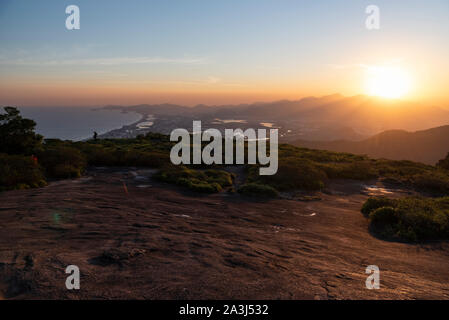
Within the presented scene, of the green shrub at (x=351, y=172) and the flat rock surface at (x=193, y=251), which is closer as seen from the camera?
the flat rock surface at (x=193, y=251)

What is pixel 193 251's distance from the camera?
752 cm

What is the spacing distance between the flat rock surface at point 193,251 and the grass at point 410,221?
53cm

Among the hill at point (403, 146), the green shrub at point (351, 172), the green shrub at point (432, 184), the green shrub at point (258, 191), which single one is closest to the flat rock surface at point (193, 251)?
the green shrub at point (258, 191)

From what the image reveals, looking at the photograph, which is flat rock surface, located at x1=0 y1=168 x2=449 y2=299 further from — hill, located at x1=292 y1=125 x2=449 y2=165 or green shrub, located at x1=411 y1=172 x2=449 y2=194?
hill, located at x1=292 y1=125 x2=449 y2=165

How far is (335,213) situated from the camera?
1327 centimetres

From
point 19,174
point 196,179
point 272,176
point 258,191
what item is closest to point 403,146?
point 272,176

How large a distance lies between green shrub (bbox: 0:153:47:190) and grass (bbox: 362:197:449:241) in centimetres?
1569

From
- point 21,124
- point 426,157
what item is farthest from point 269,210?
point 426,157

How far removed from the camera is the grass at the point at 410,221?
10.4 metres

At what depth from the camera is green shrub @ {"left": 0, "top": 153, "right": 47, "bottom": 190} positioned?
13.4 meters

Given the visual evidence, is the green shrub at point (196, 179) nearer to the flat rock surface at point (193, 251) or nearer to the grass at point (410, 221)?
the flat rock surface at point (193, 251)

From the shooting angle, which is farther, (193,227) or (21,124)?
(21,124)

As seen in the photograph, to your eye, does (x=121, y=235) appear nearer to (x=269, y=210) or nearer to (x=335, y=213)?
(x=269, y=210)

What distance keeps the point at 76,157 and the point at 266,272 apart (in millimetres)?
17152
